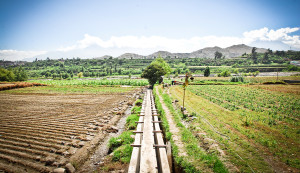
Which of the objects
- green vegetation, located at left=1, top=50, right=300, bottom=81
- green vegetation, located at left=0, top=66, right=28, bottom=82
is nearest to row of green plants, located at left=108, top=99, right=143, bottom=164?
green vegetation, located at left=1, top=50, right=300, bottom=81

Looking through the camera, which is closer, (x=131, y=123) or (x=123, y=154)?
(x=123, y=154)

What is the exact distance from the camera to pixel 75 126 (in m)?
11.0

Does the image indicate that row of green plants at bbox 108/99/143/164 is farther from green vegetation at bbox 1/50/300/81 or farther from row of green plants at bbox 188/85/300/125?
green vegetation at bbox 1/50/300/81

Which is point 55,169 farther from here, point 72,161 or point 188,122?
point 188,122

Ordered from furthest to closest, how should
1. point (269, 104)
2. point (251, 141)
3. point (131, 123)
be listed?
point (269, 104), point (131, 123), point (251, 141)

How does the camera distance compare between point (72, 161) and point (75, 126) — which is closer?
point (72, 161)

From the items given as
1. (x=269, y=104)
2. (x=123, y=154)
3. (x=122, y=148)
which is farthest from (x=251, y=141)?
(x=269, y=104)

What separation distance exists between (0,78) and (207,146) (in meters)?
101

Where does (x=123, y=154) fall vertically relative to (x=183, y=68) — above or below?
below

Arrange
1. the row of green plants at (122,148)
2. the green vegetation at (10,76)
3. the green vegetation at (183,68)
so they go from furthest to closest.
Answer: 1. the green vegetation at (183,68)
2. the green vegetation at (10,76)
3. the row of green plants at (122,148)

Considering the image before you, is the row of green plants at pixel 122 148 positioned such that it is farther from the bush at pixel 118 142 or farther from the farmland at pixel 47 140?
the farmland at pixel 47 140

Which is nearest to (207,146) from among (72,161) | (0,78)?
(72,161)

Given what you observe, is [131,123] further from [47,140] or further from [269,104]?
[269,104]

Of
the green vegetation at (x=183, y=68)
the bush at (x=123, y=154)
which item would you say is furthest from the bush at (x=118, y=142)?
the green vegetation at (x=183, y=68)
